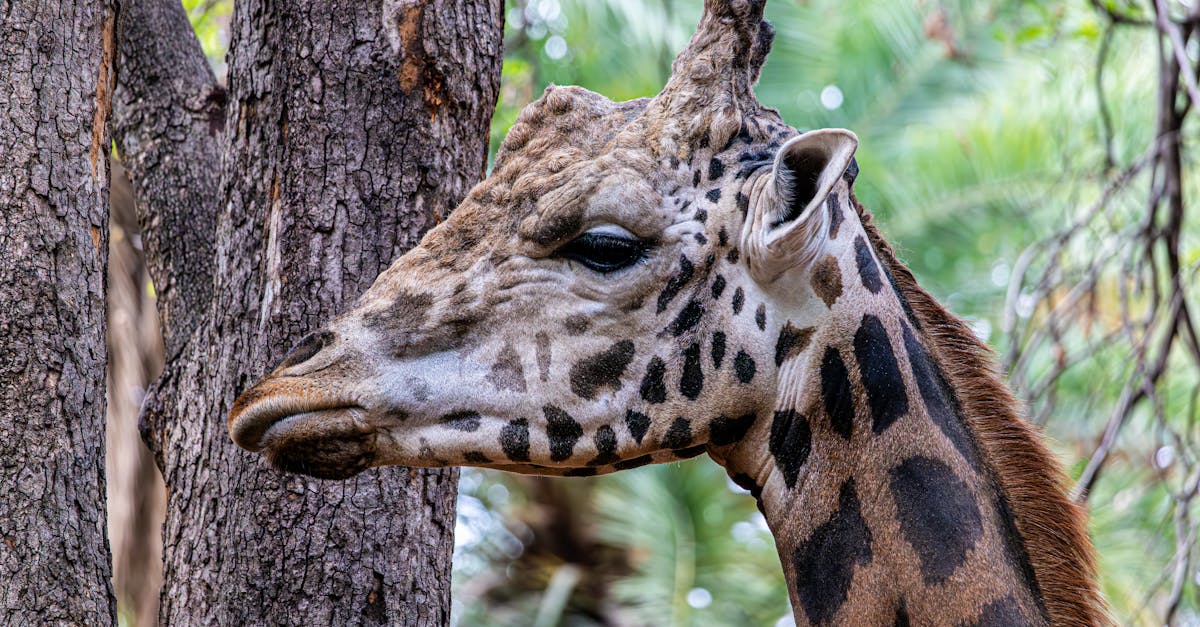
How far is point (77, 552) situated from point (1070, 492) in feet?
9.06

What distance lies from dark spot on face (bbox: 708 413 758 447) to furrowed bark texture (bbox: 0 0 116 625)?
1.76 meters

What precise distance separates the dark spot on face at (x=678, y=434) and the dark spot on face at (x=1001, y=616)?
869 mm

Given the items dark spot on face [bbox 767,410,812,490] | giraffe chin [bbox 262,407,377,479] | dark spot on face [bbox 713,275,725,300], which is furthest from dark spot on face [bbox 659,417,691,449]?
giraffe chin [bbox 262,407,377,479]

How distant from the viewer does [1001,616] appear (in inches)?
119

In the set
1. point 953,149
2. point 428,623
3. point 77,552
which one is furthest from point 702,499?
point 77,552

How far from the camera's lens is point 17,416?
10.8 ft

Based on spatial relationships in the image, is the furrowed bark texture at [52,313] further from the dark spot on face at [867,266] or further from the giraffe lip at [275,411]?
the dark spot on face at [867,266]

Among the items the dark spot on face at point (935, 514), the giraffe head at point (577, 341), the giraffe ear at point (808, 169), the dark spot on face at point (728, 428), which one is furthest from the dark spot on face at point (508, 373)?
the dark spot on face at point (935, 514)

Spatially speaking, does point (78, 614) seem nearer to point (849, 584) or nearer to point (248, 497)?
point (248, 497)

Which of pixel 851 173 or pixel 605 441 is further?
pixel 851 173

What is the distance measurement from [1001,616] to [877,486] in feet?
1.46

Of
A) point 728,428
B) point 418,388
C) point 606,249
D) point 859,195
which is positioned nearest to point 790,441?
point 728,428

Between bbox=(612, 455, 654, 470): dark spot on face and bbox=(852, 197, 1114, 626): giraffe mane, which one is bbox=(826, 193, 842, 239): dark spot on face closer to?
bbox=(852, 197, 1114, 626): giraffe mane

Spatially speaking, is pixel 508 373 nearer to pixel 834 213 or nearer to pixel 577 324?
pixel 577 324
